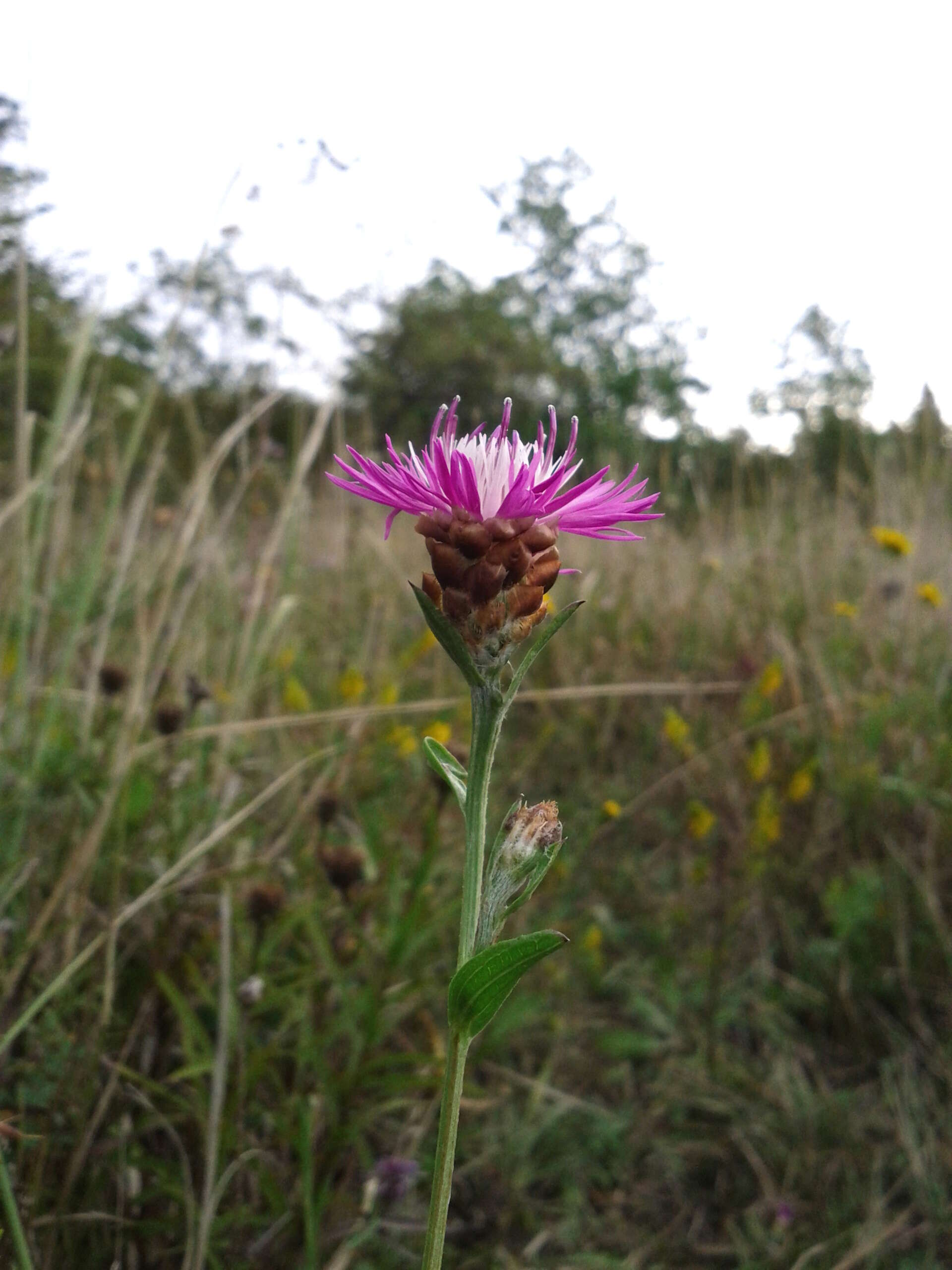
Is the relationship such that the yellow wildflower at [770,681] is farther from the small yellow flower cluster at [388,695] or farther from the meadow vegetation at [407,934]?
the small yellow flower cluster at [388,695]

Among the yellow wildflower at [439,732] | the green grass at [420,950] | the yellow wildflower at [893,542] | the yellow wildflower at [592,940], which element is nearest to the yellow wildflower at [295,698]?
the green grass at [420,950]

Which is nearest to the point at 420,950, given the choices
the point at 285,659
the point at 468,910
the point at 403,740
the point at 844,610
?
the point at 403,740

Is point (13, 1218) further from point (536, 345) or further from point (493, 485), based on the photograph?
point (536, 345)

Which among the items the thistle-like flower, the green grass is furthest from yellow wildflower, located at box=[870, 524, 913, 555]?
the thistle-like flower

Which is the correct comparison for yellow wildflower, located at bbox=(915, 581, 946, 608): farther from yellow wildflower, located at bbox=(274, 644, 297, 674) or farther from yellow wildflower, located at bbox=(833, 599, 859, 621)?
yellow wildflower, located at bbox=(274, 644, 297, 674)

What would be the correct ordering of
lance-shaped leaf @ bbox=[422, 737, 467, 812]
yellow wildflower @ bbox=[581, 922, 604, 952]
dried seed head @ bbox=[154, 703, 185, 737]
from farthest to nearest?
yellow wildflower @ bbox=[581, 922, 604, 952], dried seed head @ bbox=[154, 703, 185, 737], lance-shaped leaf @ bbox=[422, 737, 467, 812]
